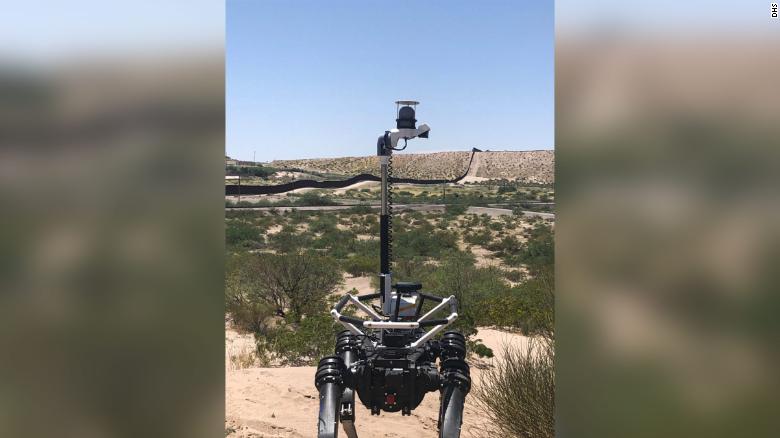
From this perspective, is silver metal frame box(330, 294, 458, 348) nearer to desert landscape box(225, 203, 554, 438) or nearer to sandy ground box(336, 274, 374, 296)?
desert landscape box(225, 203, 554, 438)

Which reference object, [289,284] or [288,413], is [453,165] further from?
[288,413]

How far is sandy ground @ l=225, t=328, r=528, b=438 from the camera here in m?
5.66

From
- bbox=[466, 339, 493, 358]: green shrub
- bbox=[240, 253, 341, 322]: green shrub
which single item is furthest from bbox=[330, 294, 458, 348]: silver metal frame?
bbox=[240, 253, 341, 322]: green shrub

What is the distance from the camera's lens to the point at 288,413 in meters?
6.02

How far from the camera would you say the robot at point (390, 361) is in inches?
136

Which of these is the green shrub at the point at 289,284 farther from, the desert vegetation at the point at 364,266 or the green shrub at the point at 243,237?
the green shrub at the point at 243,237
